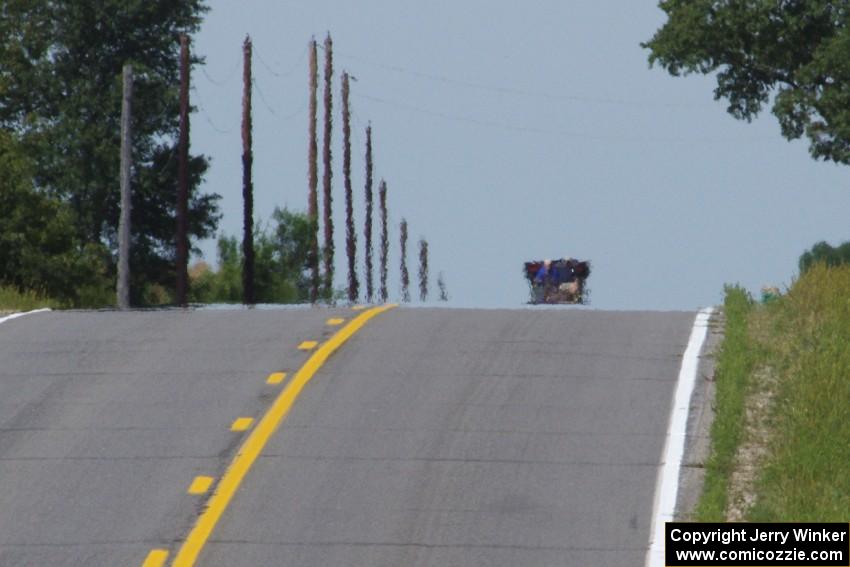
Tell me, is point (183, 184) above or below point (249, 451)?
above

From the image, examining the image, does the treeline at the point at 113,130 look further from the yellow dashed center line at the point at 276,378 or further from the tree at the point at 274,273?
the yellow dashed center line at the point at 276,378

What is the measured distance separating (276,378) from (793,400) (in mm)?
5370

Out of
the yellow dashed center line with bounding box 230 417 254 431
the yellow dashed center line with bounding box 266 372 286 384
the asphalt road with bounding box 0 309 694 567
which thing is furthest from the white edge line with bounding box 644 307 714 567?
the yellow dashed center line with bounding box 266 372 286 384

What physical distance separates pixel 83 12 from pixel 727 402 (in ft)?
192

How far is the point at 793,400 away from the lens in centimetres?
1683

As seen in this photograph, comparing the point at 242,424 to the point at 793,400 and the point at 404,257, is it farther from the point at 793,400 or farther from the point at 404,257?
the point at 404,257

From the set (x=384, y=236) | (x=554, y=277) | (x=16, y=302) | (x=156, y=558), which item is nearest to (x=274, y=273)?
(x=384, y=236)

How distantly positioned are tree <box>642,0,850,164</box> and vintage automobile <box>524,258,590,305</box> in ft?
20.5

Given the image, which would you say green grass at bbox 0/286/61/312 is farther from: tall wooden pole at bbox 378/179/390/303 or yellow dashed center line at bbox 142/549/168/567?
tall wooden pole at bbox 378/179/390/303

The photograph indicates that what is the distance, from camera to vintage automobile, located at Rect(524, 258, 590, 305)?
53625 millimetres

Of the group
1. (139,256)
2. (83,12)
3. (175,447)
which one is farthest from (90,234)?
(175,447)

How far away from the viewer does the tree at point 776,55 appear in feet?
158

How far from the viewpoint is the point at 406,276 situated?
92.0m

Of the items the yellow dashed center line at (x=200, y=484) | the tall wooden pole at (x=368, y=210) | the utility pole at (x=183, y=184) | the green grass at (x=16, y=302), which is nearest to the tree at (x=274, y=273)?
the tall wooden pole at (x=368, y=210)
